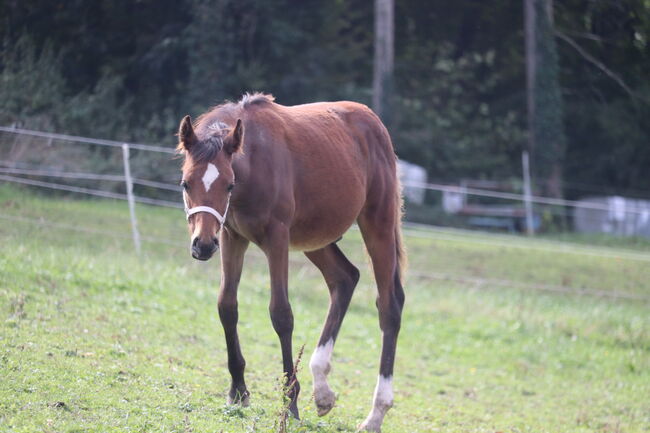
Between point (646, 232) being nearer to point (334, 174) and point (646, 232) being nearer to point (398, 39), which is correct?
point (398, 39)

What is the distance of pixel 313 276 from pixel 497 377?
12.8 ft

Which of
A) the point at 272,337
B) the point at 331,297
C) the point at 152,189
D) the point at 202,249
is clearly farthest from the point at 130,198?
the point at 202,249

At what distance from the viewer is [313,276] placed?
11.9m

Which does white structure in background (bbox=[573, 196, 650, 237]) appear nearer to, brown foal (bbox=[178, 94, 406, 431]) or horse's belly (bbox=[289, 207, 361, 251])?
brown foal (bbox=[178, 94, 406, 431])

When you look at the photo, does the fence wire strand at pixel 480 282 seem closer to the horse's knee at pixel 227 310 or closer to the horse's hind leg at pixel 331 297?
the horse's hind leg at pixel 331 297

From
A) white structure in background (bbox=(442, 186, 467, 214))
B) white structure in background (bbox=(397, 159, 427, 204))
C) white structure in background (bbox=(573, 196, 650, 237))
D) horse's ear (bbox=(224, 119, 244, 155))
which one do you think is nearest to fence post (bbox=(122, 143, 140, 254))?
horse's ear (bbox=(224, 119, 244, 155))

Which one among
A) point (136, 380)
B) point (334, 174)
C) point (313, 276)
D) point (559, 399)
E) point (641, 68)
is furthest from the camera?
point (641, 68)

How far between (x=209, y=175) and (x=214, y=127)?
1.57 ft

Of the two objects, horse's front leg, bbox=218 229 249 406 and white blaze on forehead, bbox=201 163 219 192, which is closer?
white blaze on forehead, bbox=201 163 219 192

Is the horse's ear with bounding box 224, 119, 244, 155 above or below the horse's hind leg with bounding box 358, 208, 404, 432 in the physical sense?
above

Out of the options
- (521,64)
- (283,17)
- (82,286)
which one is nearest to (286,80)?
(283,17)

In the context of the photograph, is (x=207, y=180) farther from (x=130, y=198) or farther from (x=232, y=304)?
(x=130, y=198)

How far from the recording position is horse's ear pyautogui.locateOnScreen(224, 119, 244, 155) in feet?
15.6

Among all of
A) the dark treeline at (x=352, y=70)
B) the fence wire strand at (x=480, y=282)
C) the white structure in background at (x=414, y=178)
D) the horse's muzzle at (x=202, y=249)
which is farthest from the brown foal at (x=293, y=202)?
the white structure in background at (x=414, y=178)
